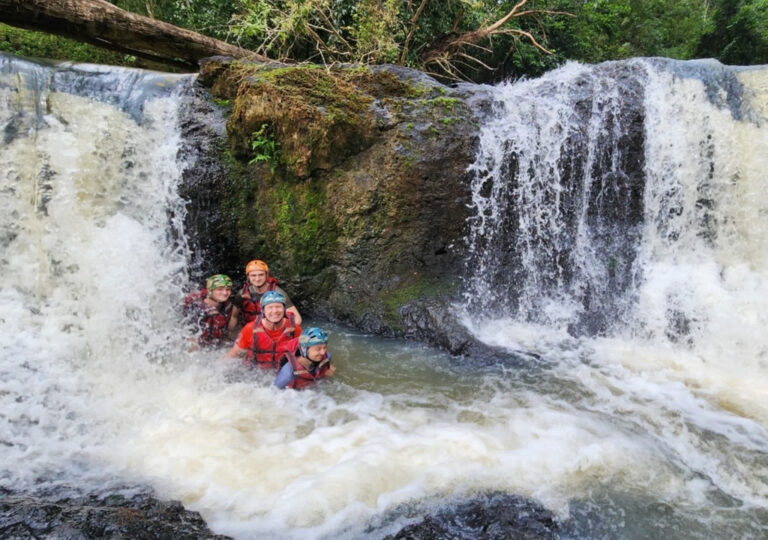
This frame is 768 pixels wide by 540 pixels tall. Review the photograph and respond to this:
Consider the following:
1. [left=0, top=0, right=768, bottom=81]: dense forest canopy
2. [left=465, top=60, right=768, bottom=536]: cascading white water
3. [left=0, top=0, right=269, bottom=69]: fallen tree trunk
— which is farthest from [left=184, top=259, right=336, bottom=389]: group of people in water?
[left=0, top=0, right=768, bottom=81]: dense forest canopy

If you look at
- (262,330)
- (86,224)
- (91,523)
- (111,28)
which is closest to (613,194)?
(262,330)

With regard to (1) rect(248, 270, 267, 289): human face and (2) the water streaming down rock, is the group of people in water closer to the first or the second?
(1) rect(248, 270, 267, 289): human face

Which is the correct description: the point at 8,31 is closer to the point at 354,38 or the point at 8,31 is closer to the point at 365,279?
the point at 354,38

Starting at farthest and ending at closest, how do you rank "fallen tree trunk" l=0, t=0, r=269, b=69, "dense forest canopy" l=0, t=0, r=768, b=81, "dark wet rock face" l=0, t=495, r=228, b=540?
1. "dense forest canopy" l=0, t=0, r=768, b=81
2. "fallen tree trunk" l=0, t=0, r=269, b=69
3. "dark wet rock face" l=0, t=495, r=228, b=540

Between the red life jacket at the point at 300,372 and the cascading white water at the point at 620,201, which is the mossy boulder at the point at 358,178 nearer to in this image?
the cascading white water at the point at 620,201

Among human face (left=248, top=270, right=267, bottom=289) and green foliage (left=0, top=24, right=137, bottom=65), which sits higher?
green foliage (left=0, top=24, right=137, bottom=65)

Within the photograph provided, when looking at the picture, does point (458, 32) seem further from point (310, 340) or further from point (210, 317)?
point (310, 340)

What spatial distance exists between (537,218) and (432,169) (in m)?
1.51

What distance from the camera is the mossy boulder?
236 inches

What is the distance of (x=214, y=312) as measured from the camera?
17.8ft

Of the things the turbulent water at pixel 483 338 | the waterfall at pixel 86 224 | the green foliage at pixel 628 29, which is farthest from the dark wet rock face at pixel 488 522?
the green foliage at pixel 628 29

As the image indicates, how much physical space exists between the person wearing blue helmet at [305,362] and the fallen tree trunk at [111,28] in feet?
15.0

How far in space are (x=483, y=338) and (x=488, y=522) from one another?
2.99 metres

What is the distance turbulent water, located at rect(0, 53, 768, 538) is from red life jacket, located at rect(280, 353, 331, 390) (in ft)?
0.50
